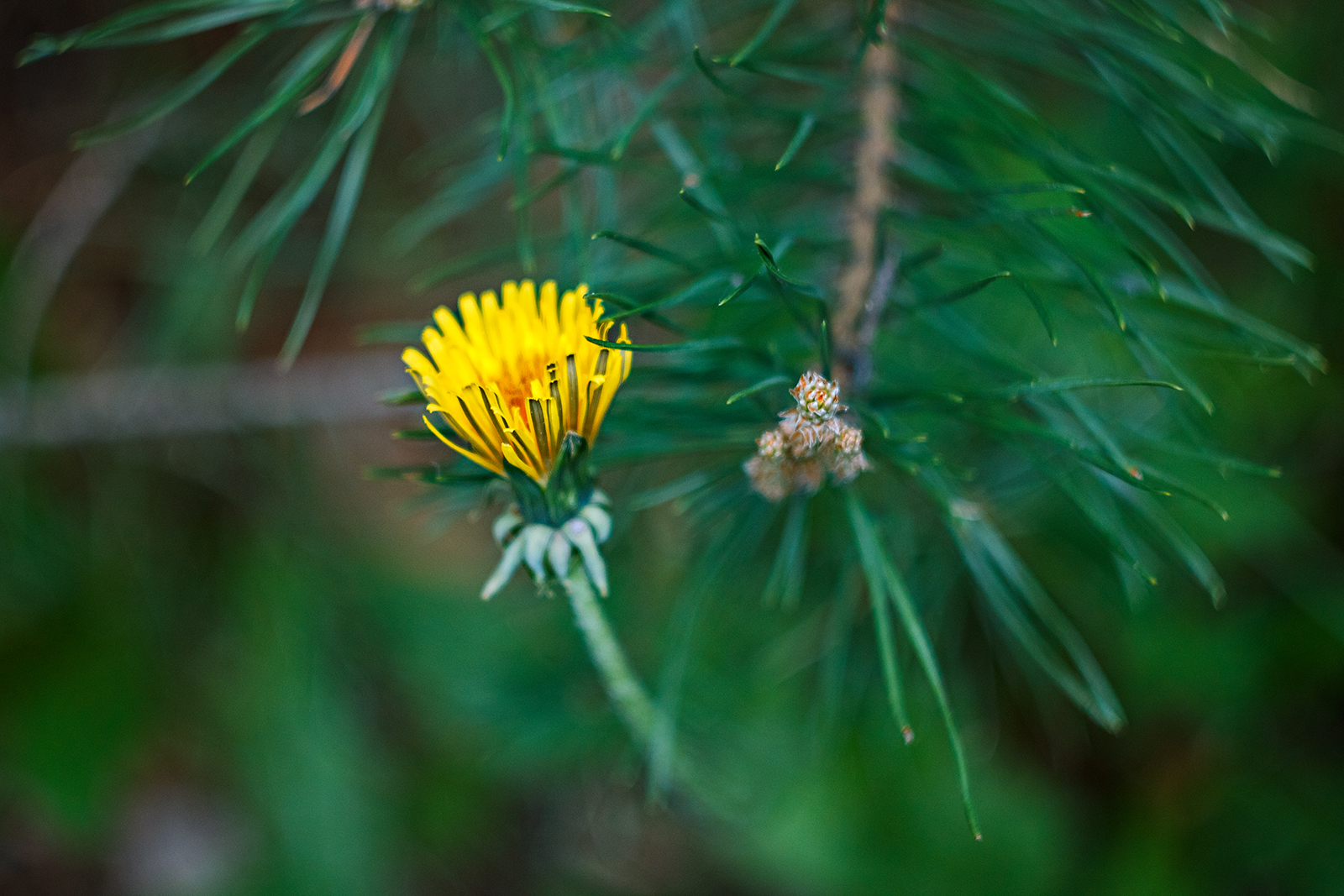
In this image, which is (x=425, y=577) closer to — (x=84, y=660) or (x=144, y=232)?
(x=84, y=660)

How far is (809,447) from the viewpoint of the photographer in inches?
18.9

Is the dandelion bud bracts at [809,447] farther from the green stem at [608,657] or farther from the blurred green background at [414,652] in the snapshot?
the blurred green background at [414,652]

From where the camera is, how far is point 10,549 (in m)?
1.30

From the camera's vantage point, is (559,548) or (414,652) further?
(414,652)

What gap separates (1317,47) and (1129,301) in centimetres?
84

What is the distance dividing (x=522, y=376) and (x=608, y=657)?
25 cm

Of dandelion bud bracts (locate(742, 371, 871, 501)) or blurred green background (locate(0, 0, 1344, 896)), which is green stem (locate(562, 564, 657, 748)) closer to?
dandelion bud bracts (locate(742, 371, 871, 501))

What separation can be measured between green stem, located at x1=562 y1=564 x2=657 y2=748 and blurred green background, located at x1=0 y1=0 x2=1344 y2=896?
0.76 ft

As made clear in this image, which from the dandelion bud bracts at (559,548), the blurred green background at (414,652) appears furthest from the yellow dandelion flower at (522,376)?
the blurred green background at (414,652)

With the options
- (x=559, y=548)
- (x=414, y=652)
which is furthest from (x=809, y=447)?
(x=414, y=652)

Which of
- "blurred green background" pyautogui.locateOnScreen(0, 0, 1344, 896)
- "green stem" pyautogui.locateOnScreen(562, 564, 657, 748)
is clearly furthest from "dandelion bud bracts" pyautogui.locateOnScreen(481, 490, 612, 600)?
"blurred green background" pyautogui.locateOnScreen(0, 0, 1344, 896)

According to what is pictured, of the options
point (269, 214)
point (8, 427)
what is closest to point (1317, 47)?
point (269, 214)

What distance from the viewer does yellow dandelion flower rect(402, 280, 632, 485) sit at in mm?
435

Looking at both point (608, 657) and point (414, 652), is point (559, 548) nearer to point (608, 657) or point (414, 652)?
point (608, 657)
